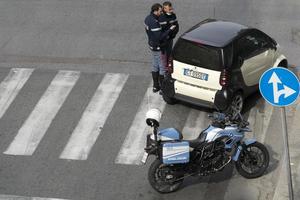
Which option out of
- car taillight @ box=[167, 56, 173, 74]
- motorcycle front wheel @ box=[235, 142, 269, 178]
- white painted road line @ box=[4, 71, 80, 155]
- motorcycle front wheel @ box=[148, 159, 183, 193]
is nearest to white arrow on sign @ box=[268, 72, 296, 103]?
motorcycle front wheel @ box=[235, 142, 269, 178]

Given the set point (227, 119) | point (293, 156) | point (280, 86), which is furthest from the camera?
point (293, 156)

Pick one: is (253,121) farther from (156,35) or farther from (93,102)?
(93,102)

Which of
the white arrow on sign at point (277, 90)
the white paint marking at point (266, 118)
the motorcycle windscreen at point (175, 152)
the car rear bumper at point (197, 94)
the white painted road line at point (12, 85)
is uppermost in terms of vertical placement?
the white arrow on sign at point (277, 90)

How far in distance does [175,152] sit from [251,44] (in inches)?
170

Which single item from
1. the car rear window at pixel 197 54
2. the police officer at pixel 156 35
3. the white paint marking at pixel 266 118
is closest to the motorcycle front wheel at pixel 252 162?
the white paint marking at pixel 266 118

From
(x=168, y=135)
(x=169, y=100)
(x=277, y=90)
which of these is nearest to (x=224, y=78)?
(x=169, y=100)

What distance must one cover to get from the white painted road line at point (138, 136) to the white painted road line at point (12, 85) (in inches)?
114

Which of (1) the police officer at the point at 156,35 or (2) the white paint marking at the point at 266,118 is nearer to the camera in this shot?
(2) the white paint marking at the point at 266,118

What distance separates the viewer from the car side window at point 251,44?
1194cm

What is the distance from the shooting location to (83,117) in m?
12.0

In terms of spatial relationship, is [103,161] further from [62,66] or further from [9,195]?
[62,66]

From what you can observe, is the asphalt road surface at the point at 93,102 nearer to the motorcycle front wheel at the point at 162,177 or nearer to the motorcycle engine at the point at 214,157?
the motorcycle front wheel at the point at 162,177

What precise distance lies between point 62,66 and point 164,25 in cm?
313

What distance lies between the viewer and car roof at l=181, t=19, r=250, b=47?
457 inches
